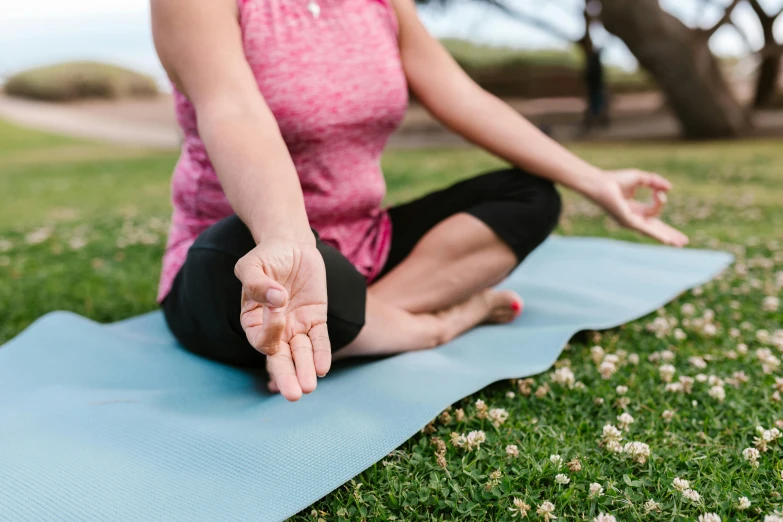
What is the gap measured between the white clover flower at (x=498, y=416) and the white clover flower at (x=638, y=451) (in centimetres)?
28

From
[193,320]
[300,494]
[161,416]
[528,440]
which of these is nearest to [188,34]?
[193,320]

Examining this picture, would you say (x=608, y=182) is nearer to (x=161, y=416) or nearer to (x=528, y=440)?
(x=528, y=440)

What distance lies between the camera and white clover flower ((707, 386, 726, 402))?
183 cm

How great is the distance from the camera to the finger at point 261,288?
47.2 inches

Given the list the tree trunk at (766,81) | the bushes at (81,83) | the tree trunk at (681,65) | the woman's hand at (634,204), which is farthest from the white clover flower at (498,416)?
the bushes at (81,83)

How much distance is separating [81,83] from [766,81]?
1762cm

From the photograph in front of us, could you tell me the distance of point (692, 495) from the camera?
54.2 inches

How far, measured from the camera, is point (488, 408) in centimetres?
181

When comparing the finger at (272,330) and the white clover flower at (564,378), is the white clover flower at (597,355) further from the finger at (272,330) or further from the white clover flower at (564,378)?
the finger at (272,330)

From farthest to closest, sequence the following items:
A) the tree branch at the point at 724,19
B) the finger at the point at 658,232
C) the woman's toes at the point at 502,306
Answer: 1. the tree branch at the point at 724,19
2. the woman's toes at the point at 502,306
3. the finger at the point at 658,232

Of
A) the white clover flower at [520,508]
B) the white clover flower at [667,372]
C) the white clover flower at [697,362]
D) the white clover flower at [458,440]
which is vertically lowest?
the white clover flower at [697,362]

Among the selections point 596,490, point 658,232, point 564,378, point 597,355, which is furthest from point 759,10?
point 596,490

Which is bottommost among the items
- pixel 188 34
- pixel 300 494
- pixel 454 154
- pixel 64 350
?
pixel 454 154

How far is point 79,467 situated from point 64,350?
81cm
